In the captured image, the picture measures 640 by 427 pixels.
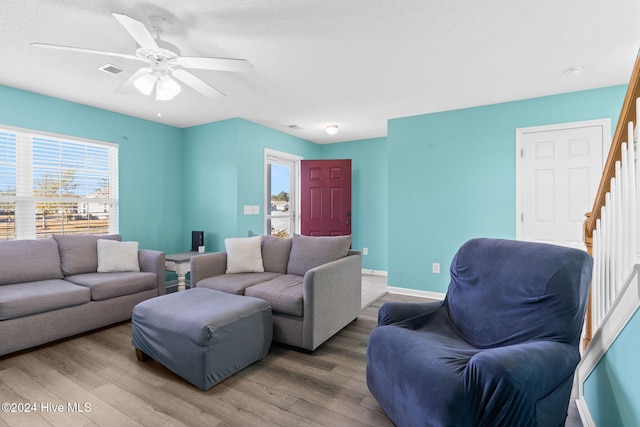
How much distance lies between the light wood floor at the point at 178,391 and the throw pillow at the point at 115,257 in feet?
3.08

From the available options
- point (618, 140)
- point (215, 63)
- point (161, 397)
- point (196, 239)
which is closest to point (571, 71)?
point (618, 140)

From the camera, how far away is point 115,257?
341 centimetres

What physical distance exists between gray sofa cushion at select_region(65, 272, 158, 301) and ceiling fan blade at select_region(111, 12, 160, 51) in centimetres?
227

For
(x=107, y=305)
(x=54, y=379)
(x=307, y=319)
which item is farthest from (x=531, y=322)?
(x=107, y=305)

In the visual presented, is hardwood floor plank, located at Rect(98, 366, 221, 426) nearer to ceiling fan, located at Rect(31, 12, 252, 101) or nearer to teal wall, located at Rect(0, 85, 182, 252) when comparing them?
ceiling fan, located at Rect(31, 12, 252, 101)

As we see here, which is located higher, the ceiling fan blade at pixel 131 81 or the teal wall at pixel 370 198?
the ceiling fan blade at pixel 131 81

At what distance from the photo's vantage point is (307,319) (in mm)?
2451

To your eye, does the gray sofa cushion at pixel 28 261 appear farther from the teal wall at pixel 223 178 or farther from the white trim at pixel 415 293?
the white trim at pixel 415 293

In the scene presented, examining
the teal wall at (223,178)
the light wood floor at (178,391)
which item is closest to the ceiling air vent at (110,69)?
the teal wall at (223,178)

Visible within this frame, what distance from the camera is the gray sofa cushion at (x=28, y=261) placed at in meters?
2.85

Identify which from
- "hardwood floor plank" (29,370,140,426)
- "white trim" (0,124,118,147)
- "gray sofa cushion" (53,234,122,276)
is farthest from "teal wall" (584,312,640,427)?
"white trim" (0,124,118,147)

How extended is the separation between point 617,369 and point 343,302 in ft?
6.35

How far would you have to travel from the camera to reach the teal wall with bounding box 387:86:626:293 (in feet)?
11.2

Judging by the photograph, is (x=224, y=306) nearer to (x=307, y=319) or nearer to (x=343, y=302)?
(x=307, y=319)
